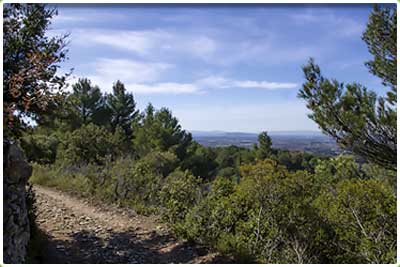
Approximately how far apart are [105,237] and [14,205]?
90.9 inches

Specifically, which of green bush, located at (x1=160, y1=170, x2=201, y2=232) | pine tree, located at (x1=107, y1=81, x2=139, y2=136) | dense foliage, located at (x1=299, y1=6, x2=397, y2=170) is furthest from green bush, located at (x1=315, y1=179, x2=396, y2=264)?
pine tree, located at (x1=107, y1=81, x2=139, y2=136)

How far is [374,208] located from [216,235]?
179cm

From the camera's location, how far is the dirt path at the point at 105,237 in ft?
13.7

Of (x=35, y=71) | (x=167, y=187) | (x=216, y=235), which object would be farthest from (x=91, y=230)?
(x=35, y=71)

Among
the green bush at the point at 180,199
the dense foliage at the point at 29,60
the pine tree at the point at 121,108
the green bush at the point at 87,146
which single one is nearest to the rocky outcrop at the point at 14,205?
the dense foliage at the point at 29,60

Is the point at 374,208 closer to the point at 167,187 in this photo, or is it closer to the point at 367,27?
the point at 367,27

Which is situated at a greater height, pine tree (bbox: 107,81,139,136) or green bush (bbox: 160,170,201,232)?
pine tree (bbox: 107,81,139,136)

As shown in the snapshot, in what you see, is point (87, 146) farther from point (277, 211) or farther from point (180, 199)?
point (277, 211)

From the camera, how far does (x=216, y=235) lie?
4520 mm

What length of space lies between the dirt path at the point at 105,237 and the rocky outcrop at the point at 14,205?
3.76ft

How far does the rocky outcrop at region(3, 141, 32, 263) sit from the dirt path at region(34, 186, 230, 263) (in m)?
1.15

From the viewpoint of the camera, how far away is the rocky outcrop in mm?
2510

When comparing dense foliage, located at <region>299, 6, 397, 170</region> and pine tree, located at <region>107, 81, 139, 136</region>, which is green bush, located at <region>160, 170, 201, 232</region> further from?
pine tree, located at <region>107, 81, 139, 136</region>

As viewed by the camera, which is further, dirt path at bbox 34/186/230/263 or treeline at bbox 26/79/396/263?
dirt path at bbox 34/186/230/263
